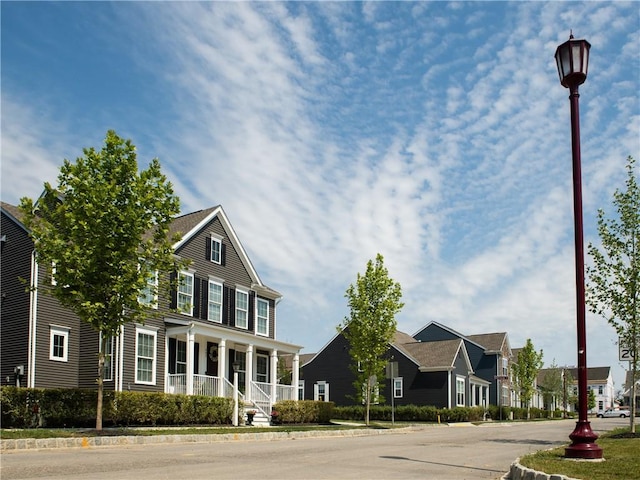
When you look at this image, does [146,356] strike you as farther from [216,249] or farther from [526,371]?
[526,371]

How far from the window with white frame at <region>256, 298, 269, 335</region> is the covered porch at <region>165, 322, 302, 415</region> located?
103 cm

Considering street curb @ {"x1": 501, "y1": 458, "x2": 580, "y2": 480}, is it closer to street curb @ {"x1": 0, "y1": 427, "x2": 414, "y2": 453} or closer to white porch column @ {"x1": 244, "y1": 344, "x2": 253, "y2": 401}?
street curb @ {"x1": 0, "y1": 427, "x2": 414, "y2": 453}

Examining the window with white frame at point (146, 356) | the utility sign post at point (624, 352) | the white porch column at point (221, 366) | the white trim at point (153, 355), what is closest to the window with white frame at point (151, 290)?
the white trim at point (153, 355)

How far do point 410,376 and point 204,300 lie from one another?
2456 cm

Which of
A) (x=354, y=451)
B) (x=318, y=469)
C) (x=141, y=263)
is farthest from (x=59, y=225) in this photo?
(x=318, y=469)

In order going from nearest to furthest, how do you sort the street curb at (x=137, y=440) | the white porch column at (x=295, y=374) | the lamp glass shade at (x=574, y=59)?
1. the lamp glass shade at (x=574, y=59)
2. the street curb at (x=137, y=440)
3. the white porch column at (x=295, y=374)

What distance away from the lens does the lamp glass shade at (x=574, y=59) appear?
514 inches

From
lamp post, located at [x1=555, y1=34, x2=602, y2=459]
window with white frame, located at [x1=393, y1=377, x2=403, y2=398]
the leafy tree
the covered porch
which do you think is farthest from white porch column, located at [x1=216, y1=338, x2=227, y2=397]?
the leafy tree

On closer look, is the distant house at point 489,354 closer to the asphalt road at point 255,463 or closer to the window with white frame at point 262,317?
the window with white frame at point 262,317

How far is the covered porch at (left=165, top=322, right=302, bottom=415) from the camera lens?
99.6 feet

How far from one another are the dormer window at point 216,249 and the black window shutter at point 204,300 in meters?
1.46

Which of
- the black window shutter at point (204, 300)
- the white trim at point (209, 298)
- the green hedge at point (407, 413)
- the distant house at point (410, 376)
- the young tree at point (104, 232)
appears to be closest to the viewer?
the young tree at point (104, 232)

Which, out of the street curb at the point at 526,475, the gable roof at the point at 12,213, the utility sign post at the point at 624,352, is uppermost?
the gable roof at the point at 12,213

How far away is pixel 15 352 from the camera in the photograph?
27141mm
